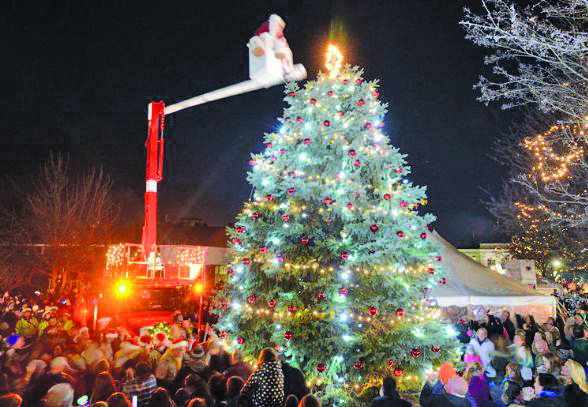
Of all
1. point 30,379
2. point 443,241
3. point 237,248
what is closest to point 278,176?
point 237,248

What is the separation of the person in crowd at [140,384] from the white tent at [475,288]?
8618 millimetres

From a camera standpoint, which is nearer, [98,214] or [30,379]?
[30,379]

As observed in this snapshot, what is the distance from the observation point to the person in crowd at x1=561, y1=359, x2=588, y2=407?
539cm

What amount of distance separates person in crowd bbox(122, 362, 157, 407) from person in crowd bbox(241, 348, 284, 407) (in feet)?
4.47

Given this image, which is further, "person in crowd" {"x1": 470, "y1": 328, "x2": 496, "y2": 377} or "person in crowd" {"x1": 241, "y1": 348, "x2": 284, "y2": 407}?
"person in crowd" {"x1": 470, "y1": 328, "x2": 496, "y2": 377}

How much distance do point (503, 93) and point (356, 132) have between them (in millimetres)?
2691

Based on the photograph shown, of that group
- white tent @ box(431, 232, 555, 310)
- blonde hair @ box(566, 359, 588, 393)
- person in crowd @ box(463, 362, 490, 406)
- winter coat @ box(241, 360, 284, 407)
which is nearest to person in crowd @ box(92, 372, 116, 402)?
winter coat @ box(241, 360, 284, 407)

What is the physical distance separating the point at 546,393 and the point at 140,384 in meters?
5.22

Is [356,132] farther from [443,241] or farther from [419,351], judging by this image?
[443,241]

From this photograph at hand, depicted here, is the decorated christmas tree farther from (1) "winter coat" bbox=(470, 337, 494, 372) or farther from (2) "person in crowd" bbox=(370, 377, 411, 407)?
(2) "person in crowd" bbox=(370, 377, 411, 407)

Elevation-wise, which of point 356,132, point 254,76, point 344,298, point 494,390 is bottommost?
point 494,390

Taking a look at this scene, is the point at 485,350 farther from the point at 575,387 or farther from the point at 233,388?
the point at 233,388

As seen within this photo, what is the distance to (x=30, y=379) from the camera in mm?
6121

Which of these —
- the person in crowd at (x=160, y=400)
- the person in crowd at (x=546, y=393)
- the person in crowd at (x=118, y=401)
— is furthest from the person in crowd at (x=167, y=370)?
the person in crowd at (x=546, y=393)
